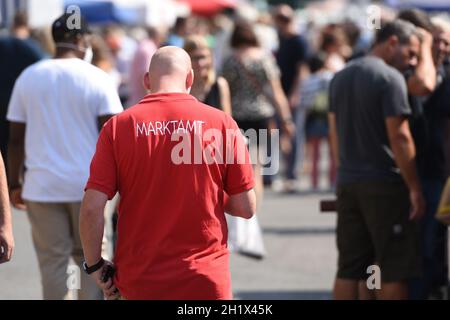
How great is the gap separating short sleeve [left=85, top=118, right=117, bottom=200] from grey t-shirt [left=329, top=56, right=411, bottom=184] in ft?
7.58

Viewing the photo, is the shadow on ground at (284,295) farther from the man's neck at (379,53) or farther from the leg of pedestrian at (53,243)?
the man's neck at (379,53)

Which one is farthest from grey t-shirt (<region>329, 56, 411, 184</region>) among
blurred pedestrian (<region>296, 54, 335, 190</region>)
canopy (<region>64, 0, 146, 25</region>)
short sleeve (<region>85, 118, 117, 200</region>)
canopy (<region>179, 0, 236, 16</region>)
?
canopy (<region>179, 0, 236, 16</region>)

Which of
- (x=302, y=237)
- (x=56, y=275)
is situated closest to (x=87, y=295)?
(x=56, y=275)

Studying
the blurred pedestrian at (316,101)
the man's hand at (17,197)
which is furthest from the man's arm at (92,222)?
the blurred pedestrian at (316,101)

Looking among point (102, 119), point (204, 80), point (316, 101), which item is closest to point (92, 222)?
point (102, 119)

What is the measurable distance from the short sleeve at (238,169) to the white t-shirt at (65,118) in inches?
74.3

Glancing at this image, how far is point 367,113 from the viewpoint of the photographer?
6.98 m

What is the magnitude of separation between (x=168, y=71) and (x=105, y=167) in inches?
19.0

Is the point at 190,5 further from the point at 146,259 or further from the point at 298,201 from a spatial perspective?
the point at 146,259

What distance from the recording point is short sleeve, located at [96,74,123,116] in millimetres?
6859

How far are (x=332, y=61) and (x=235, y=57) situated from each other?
3.29 meters

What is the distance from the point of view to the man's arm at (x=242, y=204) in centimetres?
516
